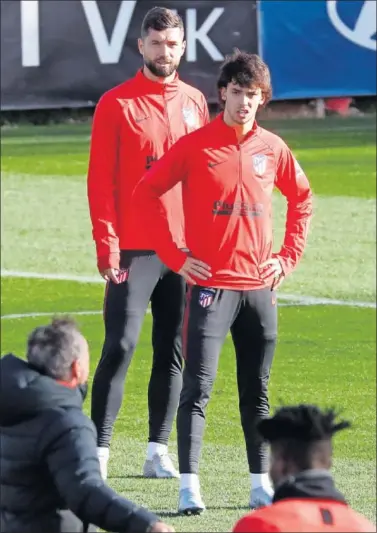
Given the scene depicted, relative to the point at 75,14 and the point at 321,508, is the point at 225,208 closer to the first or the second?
the point at 321,508

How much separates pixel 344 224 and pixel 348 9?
5862 millimetres

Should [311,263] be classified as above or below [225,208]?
below

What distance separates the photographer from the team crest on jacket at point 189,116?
23.6ft

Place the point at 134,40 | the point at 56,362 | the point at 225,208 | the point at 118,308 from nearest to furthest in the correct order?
the point at 56,362, the point at 225,208, the point at 118,308, the point at 134,40

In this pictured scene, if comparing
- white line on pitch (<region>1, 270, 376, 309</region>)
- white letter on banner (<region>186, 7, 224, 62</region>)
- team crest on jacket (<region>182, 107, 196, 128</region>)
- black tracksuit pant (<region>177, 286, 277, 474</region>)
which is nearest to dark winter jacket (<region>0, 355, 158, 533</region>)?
black tracksuit pant (<region>177, 286, 277, 474</region>)

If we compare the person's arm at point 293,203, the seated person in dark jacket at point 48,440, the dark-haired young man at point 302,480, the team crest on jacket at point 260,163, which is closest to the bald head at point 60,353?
the seated person in dark jacket at point 48,440

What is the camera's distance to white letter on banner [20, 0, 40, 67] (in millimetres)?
22906

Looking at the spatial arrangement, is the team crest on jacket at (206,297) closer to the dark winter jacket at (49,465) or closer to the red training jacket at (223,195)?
the red training jacket at (223,195)

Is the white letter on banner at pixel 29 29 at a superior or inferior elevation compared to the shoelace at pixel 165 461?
superior

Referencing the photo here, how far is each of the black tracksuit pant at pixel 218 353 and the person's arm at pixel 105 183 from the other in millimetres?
577

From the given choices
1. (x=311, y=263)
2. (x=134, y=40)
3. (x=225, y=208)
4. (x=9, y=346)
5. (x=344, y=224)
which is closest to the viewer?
(x=225, y=208)

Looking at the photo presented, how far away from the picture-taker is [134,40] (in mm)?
22781

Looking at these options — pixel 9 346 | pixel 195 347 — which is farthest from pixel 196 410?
pixel 9 346

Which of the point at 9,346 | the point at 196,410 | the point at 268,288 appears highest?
the point at 268,288
